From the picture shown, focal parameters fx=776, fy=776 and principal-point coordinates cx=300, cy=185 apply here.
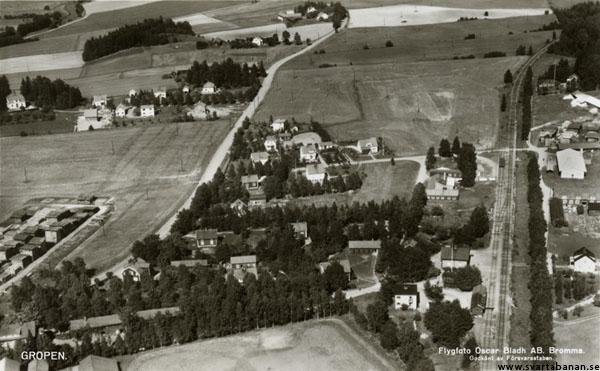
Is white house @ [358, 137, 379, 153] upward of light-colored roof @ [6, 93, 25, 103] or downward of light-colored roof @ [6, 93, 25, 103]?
downward

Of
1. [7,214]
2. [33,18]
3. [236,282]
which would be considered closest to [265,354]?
[236,282]

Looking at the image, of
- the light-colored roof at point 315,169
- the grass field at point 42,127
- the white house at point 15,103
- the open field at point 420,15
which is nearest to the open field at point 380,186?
the light-colored roof at point 315,169

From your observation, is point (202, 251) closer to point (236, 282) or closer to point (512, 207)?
point (236, 282)

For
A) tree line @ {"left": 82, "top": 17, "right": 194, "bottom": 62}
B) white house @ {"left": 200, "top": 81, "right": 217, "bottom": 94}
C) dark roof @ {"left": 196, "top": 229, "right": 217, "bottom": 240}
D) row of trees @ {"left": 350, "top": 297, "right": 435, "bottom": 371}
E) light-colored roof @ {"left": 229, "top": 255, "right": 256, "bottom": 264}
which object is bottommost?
row of trees @ {"left": 350, "top": 297, "right": 435, "bottom": 371}

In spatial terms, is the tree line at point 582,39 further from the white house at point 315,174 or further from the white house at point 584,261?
the white house at point 584,261

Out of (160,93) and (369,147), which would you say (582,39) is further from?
(160,93)

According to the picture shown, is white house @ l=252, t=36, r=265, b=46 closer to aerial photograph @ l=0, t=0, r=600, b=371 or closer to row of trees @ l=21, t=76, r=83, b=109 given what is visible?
aerial photograph @ l=0, t=0, r=600, b=371

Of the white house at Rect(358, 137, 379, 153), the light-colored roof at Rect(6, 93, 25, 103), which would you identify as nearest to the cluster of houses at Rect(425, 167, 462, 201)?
the white house at Rect(358, 137, 379, 153)

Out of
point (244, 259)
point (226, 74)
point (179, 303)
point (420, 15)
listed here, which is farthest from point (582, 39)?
point (179, 303)
